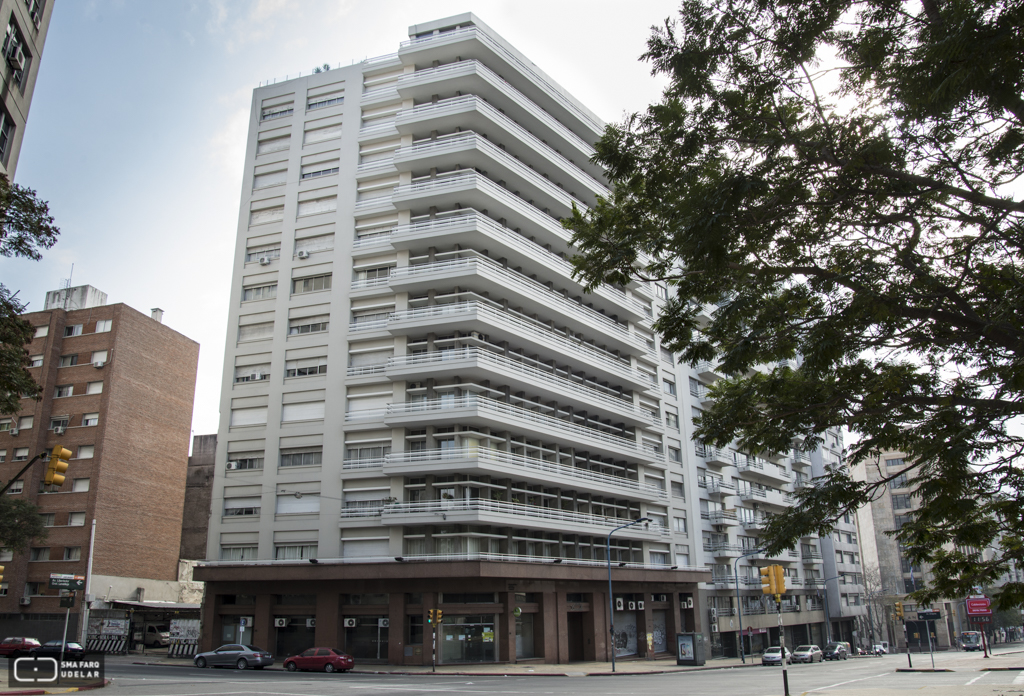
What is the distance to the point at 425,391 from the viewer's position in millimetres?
39844

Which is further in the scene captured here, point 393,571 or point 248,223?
point 248,223

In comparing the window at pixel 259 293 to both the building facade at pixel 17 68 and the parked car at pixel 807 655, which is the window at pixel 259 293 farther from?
the parked car at pixel 807 655

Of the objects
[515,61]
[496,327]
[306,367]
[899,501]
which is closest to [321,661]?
[306,367]

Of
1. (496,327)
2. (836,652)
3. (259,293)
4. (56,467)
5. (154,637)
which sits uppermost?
(259,293)

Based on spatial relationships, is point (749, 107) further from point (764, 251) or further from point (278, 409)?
point (278, 409)

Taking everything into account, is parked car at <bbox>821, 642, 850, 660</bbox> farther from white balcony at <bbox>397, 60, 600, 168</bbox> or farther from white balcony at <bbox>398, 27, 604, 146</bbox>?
white balcony at <bbox>398, 27, 604, 146</bbox>

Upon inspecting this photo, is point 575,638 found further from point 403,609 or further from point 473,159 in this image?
point 473,159

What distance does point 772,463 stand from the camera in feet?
229

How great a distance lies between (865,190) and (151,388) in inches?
2440

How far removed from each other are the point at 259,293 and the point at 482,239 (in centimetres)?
1516

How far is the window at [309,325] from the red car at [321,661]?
59.7 ft

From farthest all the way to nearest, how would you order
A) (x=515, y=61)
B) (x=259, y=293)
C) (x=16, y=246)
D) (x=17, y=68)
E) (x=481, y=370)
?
(x=515, y=61) → (x=259, y=293) → (x=481, y=370) → (x=17, y=68) → (x=16, y=246)

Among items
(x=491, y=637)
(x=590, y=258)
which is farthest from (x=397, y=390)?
(x=590, y=258)

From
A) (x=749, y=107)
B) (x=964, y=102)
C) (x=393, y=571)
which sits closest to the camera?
(x=964, y=102)
